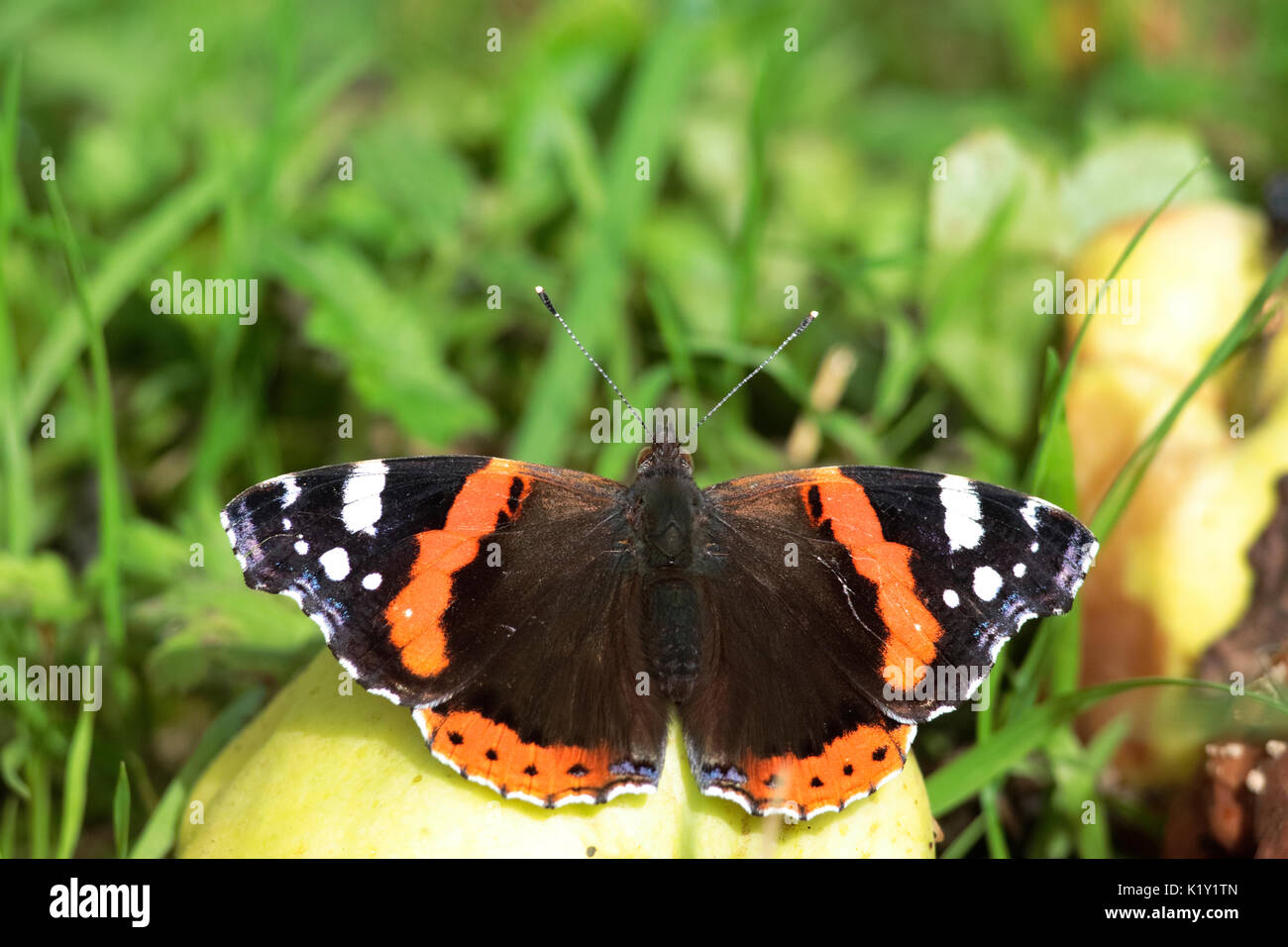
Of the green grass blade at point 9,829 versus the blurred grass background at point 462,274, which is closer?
the green grass blade at point 9,829

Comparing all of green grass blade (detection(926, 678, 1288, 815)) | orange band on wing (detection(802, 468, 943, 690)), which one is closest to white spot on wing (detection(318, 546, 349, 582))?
orange band on wing (detection(802, 468, 943, 690))

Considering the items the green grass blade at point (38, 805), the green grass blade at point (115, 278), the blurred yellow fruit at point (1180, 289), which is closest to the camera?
the green grass blade at point (38, 805)

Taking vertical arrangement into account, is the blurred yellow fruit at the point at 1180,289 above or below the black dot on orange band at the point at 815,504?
above

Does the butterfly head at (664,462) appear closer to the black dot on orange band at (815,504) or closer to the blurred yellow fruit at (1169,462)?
the black dot on orange band at (815,504)

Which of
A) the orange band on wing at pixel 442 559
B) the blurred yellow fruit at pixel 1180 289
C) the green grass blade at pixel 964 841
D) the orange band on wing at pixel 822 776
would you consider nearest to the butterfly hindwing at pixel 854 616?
the orange band on wing at pixel 822 776

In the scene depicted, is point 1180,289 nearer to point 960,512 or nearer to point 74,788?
point 960,512

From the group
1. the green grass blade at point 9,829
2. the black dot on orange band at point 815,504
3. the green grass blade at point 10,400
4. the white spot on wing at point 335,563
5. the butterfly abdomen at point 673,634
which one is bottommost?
the green grass blade at point 9,829
